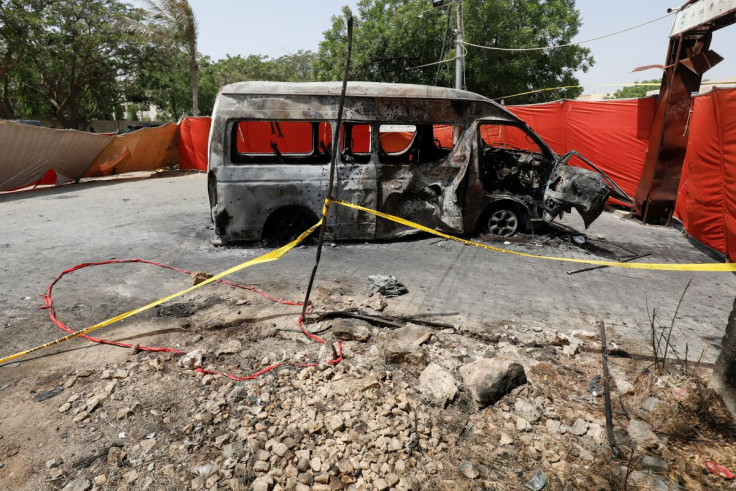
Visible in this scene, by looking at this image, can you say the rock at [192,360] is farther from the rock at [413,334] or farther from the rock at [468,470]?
the rock at [468,470]

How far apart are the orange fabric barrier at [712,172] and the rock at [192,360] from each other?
665 centimetres

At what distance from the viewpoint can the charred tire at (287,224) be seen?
241 inches

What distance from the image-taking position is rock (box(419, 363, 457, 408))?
2762mm

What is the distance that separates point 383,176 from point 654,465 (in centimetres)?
455

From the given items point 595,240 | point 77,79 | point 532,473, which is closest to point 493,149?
point 595,240

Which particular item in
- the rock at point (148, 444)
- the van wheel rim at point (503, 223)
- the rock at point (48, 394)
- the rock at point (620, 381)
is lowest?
the rock at point (148, 444)

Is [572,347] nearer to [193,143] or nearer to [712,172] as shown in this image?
[712,172]

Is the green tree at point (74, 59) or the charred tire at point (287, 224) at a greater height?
the green tree at point (74, 59)

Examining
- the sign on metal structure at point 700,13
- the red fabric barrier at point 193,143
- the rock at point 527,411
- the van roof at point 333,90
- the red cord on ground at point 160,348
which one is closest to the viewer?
the rock at point 527,411

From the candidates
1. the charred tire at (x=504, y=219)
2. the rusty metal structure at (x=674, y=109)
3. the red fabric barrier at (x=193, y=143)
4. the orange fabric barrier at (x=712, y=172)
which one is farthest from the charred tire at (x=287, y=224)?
the red fabric barrier at (x=193, y=143)

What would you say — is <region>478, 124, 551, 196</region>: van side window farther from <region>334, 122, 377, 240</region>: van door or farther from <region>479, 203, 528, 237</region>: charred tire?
<region>334, 122, 377, 240</region>: van door

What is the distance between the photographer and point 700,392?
2674 mm

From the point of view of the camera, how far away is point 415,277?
→ 5.04 m

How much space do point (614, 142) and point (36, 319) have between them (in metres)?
10.7
